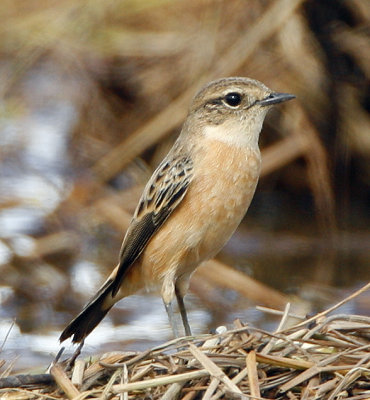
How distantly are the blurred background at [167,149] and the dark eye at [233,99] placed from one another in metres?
2.78

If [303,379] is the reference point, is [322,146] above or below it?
above

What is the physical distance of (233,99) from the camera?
782 cm

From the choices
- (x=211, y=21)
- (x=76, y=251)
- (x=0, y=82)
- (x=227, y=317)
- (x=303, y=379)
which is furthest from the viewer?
(x=0, y=82)

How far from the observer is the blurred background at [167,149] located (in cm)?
1075

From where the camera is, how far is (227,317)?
10.2 metres

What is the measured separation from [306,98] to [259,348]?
22.7 ft

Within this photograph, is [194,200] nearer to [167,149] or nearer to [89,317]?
[89,317]

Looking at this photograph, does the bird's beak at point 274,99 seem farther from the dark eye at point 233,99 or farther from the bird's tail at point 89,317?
the bird's tail at point 89,317

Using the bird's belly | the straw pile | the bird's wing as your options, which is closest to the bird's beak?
the bird's belly

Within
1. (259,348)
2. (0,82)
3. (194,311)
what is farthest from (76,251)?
(259,348)

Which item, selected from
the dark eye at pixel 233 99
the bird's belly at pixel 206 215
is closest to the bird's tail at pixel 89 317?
the bird's belly at pixel 206 215

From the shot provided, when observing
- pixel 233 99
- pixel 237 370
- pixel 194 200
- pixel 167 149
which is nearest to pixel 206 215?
pixel 194 200

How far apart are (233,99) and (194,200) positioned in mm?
895

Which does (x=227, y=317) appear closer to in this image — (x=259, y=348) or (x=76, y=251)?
(x=76, y=251)
